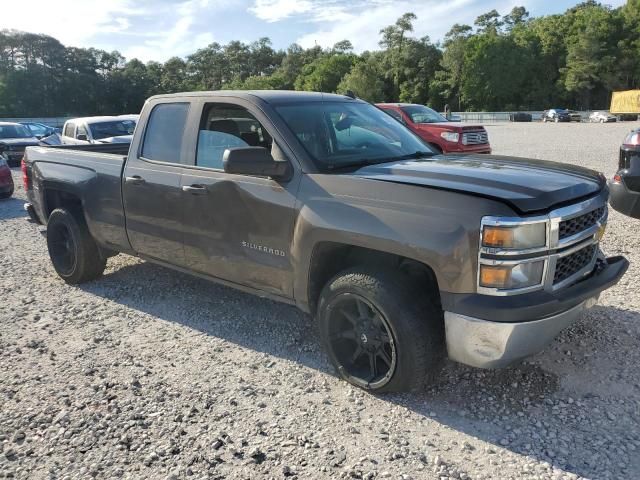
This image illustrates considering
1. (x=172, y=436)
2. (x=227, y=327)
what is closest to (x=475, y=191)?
(x=172, y=436)

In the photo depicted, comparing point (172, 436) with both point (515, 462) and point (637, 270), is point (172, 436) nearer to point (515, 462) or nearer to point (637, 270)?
point (515, 462)

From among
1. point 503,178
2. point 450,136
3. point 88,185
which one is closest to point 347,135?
point 503,178

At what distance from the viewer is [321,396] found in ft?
11.4

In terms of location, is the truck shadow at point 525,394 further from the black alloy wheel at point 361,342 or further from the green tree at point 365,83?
the green tree at point 365,83

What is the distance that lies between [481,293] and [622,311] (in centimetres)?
230

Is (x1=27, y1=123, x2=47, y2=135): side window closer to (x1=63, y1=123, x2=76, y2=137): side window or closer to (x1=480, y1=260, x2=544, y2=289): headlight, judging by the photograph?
(x1=63, y1=123, x2=76, y2=137): side window

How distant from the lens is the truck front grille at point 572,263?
10.0 feet

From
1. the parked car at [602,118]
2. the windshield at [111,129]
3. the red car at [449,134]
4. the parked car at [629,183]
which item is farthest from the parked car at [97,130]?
the parked car at [602,118]

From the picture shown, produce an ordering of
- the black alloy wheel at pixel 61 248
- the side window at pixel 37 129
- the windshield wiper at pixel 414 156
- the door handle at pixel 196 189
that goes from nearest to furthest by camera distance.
A: 1. the windshield wiper at pixel 414 156
2. the door handle at pixel 196 189
3. the black alloy wheel at pixel 61 248
4. the side window at pixel 37 129

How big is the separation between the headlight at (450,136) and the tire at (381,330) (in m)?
10.6

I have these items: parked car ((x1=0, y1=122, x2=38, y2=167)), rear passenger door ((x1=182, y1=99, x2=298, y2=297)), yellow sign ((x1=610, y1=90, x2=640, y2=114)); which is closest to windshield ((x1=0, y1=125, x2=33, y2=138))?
parked car ((x1=0, y1=122, x2=38, y2=167))

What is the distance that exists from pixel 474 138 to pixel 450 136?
0.73 m

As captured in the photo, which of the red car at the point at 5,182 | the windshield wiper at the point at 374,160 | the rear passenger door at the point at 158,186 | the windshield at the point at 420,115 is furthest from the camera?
the windshield at the point at 420,115

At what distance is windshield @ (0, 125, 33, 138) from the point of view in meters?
18.6
